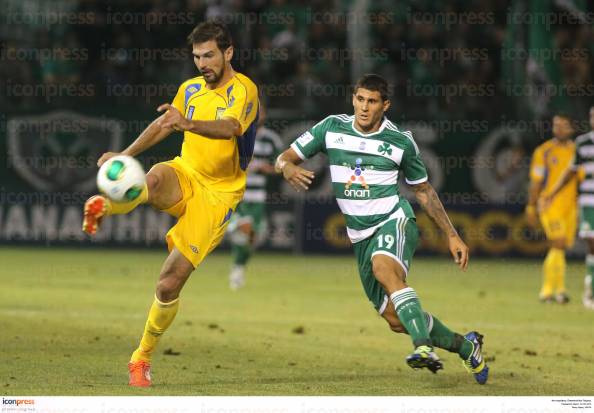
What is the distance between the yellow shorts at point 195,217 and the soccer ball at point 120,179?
0.65 meters

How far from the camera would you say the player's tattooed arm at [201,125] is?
744cm

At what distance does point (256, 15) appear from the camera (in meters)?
22.6

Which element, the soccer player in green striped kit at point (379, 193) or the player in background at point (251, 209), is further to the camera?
the player in background at point (251, 209)

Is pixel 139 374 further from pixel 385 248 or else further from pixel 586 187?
pixel 586 187

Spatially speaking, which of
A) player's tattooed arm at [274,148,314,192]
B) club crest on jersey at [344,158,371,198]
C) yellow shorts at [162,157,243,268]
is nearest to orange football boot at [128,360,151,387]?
yellow shorts at [162,157,243,268]

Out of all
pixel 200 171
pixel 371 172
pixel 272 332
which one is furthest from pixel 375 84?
pixel 272 332

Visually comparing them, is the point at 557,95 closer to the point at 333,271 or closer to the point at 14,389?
the point at 333,271

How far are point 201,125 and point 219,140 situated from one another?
2.41 ft

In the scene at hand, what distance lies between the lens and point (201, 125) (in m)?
7.63

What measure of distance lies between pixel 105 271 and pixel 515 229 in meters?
7.32

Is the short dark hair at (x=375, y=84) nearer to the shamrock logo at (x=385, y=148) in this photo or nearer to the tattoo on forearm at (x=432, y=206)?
the shamrock logo at (x=385, y=148)

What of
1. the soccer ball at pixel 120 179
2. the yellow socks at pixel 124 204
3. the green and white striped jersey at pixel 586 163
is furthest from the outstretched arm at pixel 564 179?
the soccer ball at pixel 120 179
